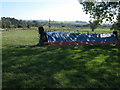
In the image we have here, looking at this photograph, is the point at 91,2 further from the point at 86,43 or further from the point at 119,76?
the point at 119,76

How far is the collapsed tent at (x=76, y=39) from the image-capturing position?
50.5 ft

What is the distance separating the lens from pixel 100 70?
22.2 feet

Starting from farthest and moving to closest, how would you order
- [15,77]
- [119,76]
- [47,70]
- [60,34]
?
[60,34] → [47,70] → [119,76] → [15,77]

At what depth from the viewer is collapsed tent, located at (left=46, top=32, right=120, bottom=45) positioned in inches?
606

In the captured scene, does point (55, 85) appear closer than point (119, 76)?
Yes

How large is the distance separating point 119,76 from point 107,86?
1390 millimetres

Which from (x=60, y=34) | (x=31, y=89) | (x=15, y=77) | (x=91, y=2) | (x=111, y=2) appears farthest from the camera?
(x=91, y=2)

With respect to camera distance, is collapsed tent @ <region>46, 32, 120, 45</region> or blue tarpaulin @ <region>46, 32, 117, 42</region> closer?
collapsed tent @ <region>46, 32, 120, 45</region>

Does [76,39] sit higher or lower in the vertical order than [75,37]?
lower

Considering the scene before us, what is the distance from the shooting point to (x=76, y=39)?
16.7 m

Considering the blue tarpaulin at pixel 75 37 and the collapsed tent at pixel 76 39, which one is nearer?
the collapsed tent at pixel 76 39

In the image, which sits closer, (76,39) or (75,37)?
(76,39)

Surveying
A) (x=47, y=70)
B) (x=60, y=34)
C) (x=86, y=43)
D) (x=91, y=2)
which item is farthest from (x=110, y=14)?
(x=47, y=70)

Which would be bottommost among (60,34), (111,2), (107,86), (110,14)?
(107,86)
